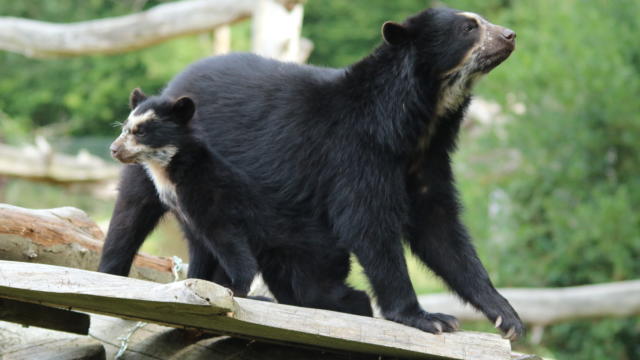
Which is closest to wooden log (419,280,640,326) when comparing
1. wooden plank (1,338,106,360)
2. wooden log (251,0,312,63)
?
wooden log (251,0,312,63)

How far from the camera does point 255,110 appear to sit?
15.2 ft

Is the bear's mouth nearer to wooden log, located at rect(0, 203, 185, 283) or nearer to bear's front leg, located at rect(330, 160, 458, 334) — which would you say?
bear's front leg, located at rect(330, 160, 458, 334)

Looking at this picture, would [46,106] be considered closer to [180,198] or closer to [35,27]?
[35,27]

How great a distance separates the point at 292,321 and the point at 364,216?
3.11 feet

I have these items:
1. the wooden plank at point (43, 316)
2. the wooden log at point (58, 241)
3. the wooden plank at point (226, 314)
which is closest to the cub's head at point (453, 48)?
the wooden plank at point (226, 314)

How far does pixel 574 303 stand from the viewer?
1021 centimetres

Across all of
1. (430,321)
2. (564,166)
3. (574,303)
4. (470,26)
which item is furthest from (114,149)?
(564,166)

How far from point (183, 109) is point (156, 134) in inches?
7.3

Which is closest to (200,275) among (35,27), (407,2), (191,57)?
(35,27)

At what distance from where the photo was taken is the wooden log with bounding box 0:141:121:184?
12406 millimetres

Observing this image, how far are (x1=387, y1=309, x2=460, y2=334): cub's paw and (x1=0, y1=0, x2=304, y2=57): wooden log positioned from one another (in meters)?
6.19

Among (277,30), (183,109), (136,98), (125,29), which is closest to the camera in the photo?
(183,109)

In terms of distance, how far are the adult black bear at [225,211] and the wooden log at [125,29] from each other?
18.1ft

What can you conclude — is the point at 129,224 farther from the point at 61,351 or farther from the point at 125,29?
the point at 125,29
